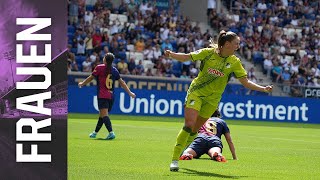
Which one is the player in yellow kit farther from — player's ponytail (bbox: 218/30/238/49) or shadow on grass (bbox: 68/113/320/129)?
shadow on grass (bbox: 68/113/320/129)

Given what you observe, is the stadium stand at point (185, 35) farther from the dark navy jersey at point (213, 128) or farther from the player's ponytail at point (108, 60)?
the dark navy jersey at point (213, 128)

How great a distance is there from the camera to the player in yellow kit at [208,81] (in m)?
12.3

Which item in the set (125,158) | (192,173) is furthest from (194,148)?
(192,173)

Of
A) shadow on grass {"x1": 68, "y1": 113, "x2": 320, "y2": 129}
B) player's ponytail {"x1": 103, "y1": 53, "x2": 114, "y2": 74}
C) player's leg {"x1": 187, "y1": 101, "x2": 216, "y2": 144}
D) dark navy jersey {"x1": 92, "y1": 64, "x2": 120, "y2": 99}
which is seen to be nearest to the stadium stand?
shadow on grass {"x1": 68, "y1": 113, "x2": 320, "y2": 129}

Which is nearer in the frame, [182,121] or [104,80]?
[104,80]

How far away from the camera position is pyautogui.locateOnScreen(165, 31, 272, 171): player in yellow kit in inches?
483

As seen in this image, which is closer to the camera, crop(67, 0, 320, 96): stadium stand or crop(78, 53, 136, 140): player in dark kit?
crop(78, 53, 136, 140): player in dark kit

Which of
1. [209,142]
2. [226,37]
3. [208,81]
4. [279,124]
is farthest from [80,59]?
[226,37]

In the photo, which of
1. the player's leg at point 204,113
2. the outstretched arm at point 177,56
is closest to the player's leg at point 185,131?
the player's leg at point 204,113

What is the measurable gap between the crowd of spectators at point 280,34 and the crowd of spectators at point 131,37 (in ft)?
8.08

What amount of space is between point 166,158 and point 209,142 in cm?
100

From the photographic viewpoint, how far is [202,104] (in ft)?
41.7

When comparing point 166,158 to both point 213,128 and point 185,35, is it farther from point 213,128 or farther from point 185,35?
point 185,35

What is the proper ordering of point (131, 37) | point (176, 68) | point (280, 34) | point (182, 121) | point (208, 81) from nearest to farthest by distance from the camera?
point (208, 81) → point (182, 121) → point (176, 68) → point (131, 37) → point (280, 34)
